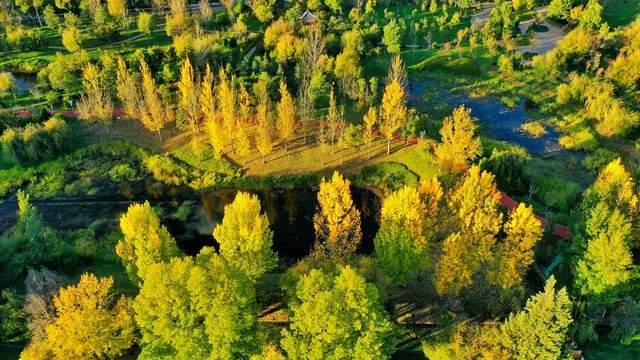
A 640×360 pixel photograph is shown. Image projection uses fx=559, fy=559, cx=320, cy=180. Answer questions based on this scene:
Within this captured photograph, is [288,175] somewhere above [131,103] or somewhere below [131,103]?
below

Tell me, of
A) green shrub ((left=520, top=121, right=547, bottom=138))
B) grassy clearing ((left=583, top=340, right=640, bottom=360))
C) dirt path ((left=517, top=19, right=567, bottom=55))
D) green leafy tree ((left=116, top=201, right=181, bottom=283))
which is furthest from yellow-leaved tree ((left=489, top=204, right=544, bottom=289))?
dirt path ((left=517, top=19, right=567, bottom=55))

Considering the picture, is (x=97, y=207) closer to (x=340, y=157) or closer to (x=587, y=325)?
(x=340, y=157)

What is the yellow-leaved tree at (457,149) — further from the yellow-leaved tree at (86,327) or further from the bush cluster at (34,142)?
the bush cluster at (34,142)

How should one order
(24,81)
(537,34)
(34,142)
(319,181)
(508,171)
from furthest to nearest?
(537,34)
(24,81)
(34,142)
(319,181)
(508,171)

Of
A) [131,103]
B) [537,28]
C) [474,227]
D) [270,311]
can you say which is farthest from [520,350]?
[537,28]

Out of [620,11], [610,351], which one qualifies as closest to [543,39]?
[620,11]

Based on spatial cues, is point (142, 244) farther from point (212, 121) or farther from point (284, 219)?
point (212, 121)

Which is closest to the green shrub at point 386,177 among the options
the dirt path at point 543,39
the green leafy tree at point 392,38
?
the green leafy tree at point 392,38
